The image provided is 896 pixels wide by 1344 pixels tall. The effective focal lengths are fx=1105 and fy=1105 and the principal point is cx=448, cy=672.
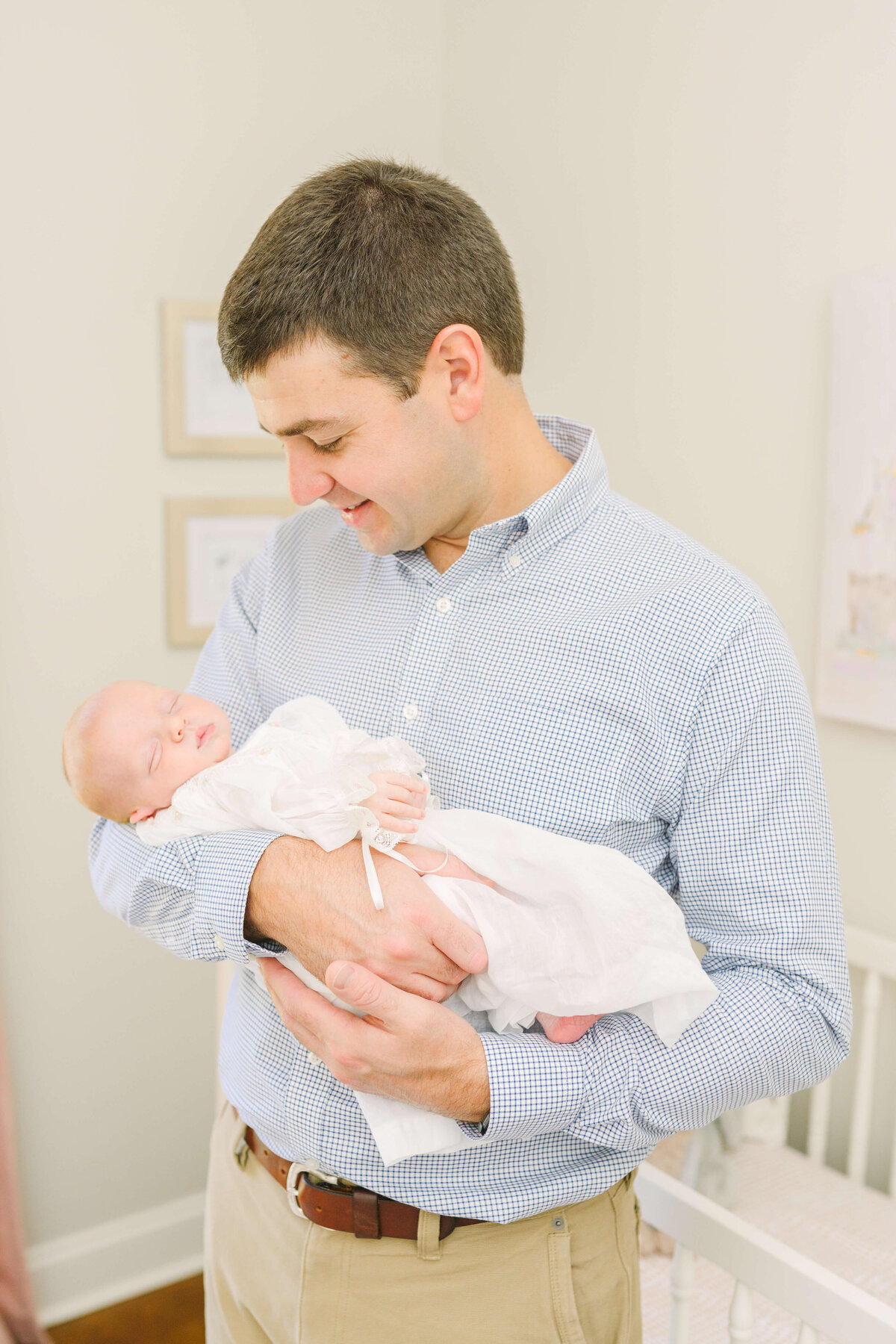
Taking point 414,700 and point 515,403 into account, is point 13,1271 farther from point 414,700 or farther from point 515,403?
point 515,403

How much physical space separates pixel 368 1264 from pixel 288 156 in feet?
7.74

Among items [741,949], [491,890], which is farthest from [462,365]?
[741,949]

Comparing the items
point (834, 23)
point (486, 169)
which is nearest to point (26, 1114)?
point (486, 169)

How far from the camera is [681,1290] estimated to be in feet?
4.20

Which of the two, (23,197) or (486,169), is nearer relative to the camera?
(23,197)

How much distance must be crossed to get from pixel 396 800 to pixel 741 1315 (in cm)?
71

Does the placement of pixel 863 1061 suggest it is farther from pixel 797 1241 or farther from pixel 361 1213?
pixel 361 1213

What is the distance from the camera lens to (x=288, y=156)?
8.54 feet

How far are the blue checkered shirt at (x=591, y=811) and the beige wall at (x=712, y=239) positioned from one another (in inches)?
38.8

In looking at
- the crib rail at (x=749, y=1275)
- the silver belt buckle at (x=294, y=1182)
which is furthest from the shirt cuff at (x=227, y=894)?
the crib rail at (x=749, y=1275)

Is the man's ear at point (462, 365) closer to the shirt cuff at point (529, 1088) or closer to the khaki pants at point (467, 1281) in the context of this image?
the shirt cuff at point (529, 1088)

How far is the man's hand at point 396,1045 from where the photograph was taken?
0.95 metres

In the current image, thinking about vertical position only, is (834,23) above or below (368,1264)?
above

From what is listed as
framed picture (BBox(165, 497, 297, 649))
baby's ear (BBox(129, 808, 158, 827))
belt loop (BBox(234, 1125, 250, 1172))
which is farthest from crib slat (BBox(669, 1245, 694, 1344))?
framed picture (BBox(165, 497, 297, 649))
